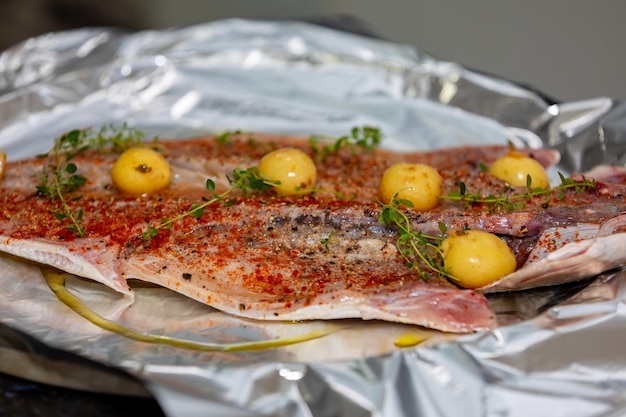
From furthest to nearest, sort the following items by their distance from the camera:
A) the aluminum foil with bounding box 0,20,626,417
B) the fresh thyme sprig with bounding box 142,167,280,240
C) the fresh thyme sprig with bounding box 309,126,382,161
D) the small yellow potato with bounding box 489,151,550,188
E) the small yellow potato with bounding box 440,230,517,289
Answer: the fresh thyme sprig with bounding box 309,126,382,161, the small yellow potato with bounding box 489,151,550,188, the fresh thyme sprig with bounding box 142,167,280,240, the small yellow potato with bounding box 440,230,517,289, the aluminum foil with bounding box 0,20,626,417

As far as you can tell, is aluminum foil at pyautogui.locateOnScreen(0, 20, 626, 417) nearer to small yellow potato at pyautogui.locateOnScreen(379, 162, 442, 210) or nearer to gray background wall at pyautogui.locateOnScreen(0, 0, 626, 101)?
small yellow potato at pyautogui.locateOnScreen(379, 162, 442, 210)

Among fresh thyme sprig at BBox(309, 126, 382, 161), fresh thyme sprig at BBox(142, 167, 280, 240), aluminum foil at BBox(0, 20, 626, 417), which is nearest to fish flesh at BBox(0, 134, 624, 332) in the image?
fresh thyme sprig at BBox(142, 167, 280, 240)

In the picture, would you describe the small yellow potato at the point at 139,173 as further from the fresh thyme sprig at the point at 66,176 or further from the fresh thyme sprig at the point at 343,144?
the fresh thyme sprig at the point at 343,144

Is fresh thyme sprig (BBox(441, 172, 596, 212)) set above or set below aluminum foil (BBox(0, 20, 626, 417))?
above

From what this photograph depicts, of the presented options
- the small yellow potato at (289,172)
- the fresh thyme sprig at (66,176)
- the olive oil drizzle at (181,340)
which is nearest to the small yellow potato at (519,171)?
the small yellow potato at (289,172)

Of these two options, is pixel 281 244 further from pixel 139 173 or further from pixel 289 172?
pixel 139 173

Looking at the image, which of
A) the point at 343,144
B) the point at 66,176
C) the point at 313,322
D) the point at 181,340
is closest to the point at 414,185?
the point at 313,322

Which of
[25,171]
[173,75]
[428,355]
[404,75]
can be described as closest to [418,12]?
[404,75]
